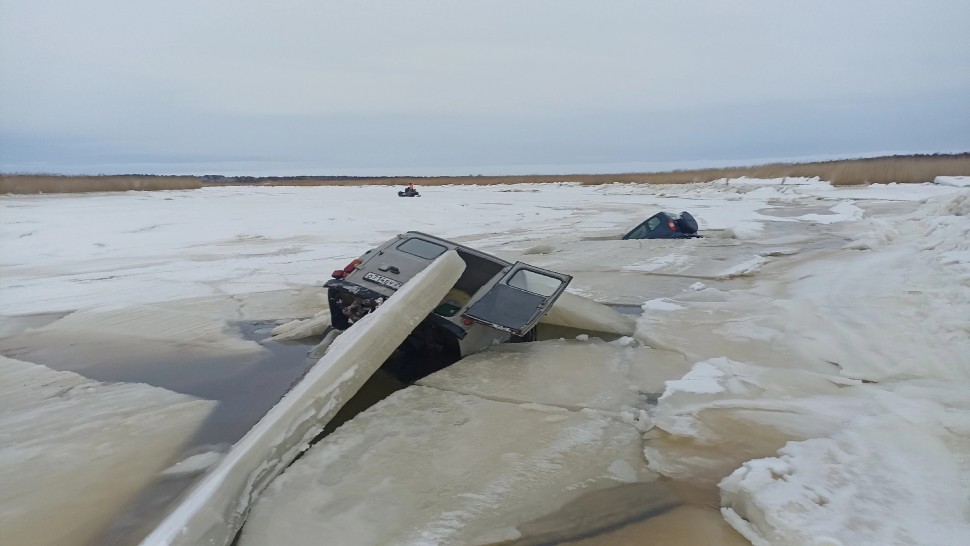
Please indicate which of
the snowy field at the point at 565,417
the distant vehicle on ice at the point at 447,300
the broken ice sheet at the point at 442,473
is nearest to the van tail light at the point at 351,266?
the distant vehicle on ice at the point at 447,300

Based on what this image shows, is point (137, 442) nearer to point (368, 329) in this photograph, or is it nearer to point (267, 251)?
point (368, 329)

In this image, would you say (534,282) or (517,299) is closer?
(517,299)

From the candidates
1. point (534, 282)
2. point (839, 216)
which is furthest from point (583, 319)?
point (839, 216)

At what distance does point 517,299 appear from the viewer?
19.2ft

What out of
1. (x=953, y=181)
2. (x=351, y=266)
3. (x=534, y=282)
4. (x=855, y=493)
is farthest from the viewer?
(x=953, y=181)

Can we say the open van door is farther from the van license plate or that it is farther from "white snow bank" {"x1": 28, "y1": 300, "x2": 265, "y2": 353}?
"white snow bank" {"x1": 28, "y1": 300, "x2": 265, "y2": 353}

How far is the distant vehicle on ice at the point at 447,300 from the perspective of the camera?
5.62 meters

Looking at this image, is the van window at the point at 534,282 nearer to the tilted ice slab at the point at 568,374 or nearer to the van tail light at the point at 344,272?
the tilted ice slab at the point at 568,374

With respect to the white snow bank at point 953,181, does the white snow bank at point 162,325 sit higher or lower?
lower

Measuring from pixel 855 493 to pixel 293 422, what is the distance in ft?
11.2

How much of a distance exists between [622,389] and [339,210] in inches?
827

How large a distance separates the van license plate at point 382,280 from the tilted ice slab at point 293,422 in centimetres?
59

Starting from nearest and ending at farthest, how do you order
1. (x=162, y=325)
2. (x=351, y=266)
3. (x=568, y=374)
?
(x=568, y=374) → (x=351, y=266) → (x=162, y=325)

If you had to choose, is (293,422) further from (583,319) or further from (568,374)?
(583,319)
